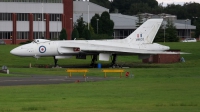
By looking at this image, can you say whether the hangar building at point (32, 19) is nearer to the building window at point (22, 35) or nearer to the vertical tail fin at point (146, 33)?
the building window at point (22, 35)

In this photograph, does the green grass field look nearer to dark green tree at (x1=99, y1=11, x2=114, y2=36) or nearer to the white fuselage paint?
the white fuselage paint

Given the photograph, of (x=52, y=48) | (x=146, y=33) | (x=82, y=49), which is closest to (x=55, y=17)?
(x=146, y=33)

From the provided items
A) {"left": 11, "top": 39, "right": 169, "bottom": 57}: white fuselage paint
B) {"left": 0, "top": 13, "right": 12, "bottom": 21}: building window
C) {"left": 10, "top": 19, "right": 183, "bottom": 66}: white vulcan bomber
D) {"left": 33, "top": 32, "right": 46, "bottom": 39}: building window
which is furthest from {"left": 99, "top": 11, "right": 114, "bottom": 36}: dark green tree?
{"left": 11, "top": 39, "right": 169, "bottom": 57}: white fuselage paint

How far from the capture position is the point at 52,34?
4815 inches

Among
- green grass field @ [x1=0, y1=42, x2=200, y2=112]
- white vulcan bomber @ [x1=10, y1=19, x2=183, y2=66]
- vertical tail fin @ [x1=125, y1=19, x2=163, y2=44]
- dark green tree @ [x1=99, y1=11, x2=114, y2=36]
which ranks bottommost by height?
green grass field @ [x1=0, y1=42, x2=200, y2=112]

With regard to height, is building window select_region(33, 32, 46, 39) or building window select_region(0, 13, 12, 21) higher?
building window select_region(0, 13, 12, 21)

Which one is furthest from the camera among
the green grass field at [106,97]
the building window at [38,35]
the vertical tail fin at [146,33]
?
the building window at [38,35]

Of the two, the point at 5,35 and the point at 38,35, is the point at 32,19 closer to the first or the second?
the point at 38,35

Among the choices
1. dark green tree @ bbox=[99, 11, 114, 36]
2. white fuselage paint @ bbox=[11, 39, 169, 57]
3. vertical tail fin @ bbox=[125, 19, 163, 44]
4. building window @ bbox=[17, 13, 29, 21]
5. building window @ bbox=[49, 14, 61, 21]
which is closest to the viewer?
white fuselage paint @ bbox=[11, 39, 169, 57]

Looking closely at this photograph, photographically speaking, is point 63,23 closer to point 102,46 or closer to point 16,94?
point 102,46

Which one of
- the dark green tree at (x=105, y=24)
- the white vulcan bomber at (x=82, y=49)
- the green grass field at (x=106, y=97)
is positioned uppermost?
the dark green tree at (x=105, y=24)

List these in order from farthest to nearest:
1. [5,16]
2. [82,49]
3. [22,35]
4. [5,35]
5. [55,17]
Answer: [55,17], [22,35], [5,35], [5,16], [82,49]

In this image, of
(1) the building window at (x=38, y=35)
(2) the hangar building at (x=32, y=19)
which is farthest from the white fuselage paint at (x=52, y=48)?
(1) the building window at (x=38, y=35)

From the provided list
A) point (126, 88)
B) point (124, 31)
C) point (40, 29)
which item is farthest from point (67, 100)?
point (124, 31)
